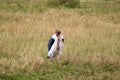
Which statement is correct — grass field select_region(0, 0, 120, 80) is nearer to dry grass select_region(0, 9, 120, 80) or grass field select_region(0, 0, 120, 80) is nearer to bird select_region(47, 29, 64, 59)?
dry grass select_region(0, 9, 120, 80)

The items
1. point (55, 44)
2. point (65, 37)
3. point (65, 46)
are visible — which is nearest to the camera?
point (55, 44)

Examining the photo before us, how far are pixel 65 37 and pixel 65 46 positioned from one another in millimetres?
2420

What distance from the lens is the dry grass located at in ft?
35.6

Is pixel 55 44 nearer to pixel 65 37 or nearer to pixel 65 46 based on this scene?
pixel 65 46

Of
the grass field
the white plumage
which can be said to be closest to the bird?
the white plumage

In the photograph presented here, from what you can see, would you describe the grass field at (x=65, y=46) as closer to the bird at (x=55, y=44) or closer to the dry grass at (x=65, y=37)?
the dry grass at (x=65, y=37)

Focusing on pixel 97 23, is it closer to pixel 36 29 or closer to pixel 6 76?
pixel 36 29

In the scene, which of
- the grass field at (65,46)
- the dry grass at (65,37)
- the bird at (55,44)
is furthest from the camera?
the bird at (55,44)

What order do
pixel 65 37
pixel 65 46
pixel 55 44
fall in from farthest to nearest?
pixel 65 37
pixel 65 46
pixel 55 44

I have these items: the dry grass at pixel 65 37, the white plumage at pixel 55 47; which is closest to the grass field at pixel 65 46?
the dry grass at pixel 65 37

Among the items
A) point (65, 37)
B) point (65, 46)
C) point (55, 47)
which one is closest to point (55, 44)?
point (55, 47)

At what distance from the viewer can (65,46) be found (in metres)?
14.8

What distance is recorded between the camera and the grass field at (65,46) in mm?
10250

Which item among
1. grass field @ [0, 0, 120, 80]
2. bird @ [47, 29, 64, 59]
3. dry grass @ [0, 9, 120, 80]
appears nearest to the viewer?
grass field @ [0, 0, 120, 80]
